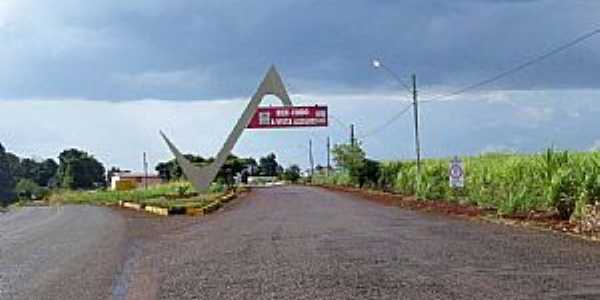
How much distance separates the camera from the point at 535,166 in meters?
32.2

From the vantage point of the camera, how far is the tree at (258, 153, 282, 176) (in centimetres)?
18650

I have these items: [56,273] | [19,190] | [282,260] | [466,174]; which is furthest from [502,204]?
[19,190]

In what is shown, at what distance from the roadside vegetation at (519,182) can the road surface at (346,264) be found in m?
2.45

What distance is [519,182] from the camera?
33.4 meters

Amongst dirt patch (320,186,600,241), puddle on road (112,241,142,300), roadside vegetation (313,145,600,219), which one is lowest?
puddle on road (112,241,142,300)

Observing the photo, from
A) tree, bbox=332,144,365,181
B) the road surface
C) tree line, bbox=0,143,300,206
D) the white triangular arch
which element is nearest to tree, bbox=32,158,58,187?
tree line, bbox=0,143,300,206

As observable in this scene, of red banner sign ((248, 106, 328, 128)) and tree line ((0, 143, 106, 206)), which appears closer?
red banner sign ((248, 106, 328, 128))

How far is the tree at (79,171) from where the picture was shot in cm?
13188

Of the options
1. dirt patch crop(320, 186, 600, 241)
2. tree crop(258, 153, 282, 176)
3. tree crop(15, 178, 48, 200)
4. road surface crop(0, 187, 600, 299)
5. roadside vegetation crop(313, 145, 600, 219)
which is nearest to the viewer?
road surface crop(0, 187, 600, 299)

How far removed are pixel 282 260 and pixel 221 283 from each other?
3.14 metres

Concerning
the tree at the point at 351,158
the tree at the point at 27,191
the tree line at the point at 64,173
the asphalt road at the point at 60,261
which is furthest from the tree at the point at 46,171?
the asphalt road at the point at 60,261

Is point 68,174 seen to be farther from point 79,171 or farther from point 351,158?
point 351,158

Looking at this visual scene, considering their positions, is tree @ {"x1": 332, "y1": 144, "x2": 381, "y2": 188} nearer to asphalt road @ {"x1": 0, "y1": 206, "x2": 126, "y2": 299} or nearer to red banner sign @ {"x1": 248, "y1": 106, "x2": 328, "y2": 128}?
red banner sign @ {"x1": 248, "y1": 106, "x2": 328, "y2": 128}

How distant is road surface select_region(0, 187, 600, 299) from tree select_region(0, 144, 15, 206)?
234 ft
